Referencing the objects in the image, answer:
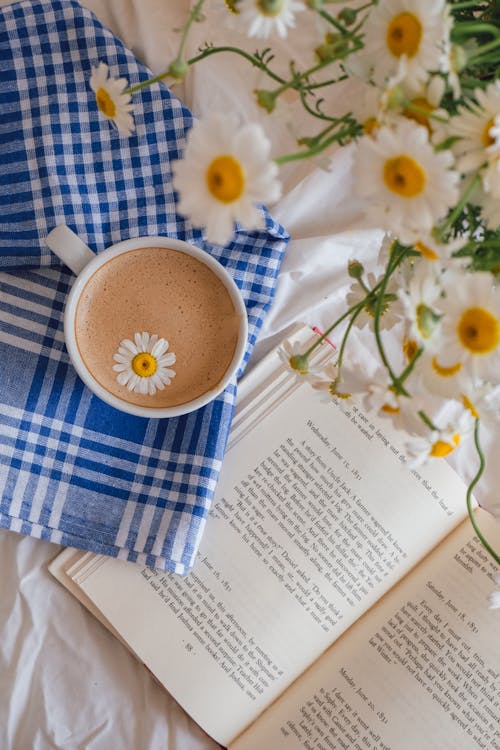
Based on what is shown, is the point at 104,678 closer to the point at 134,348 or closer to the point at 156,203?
the point at 134,348

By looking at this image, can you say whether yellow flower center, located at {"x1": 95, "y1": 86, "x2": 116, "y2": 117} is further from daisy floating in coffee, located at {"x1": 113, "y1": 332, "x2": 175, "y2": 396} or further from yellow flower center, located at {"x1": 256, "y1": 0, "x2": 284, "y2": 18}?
daisy floating in coffee, located at {"x1": 113, "y1": 332, "x2": 175, "y2": 396}

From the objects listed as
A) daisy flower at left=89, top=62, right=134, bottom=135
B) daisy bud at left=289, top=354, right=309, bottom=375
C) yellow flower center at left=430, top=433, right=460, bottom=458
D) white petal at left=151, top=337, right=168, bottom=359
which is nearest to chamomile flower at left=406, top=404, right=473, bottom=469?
yellow flower center at left=430, top=433, right=460, bottom=458

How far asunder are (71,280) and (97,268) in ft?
0.28

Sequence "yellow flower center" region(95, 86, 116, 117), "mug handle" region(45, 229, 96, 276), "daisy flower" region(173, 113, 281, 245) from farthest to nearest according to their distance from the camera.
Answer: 1. "mug handle" region(45, 229, 96, 276)
2. "yellow flower center" region(95, 86, 116, 117)
3. "daisy flower" region(173, 113, 281, 245)

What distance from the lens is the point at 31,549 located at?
2.51 ft

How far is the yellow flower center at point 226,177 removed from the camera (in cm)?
32

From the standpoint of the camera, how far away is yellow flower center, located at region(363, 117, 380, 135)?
1.13ft

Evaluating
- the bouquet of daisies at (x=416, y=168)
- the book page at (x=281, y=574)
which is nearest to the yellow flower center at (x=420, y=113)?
the bouquet of daisies at (x=416, y=168)

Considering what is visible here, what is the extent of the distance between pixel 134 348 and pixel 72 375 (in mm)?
89

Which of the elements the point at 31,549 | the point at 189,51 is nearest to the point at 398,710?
the point at 31,549

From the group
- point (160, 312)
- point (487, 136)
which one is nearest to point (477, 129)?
point (487, 136)

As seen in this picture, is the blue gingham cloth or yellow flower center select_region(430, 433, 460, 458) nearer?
yellow flower center select_region(430, 433, 460, 458)

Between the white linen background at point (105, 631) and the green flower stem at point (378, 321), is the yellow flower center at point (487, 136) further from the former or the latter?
the white linen background at point (105, 631)

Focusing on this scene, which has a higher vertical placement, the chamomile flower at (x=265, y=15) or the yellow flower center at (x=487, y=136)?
the yellow flower center at (x=487, y=136)
